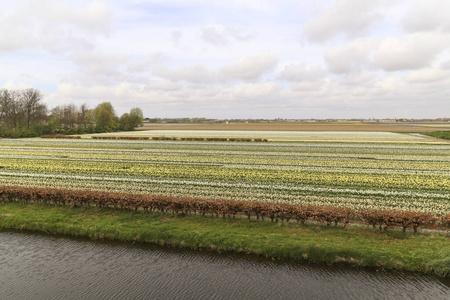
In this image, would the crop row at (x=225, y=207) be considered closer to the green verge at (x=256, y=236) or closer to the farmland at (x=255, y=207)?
the farmland at (x=255, y=207)

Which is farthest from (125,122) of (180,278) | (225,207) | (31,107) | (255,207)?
(180,278)

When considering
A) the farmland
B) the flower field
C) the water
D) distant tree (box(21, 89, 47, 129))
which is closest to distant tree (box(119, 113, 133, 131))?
distant tree (box(21, 89, 47, 129))

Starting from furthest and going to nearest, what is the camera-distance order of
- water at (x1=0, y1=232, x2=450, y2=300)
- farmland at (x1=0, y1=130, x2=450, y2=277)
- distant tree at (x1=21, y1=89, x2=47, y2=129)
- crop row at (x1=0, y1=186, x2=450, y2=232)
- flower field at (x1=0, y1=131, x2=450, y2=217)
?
distant tree at (x1=21, y1=89, x2=47, y2=129)
flower field at (x1=0, y1=131, x2=450, y2=217)
crop row at (x1=0, y1=186, x2=450, y2=232)
farmland at (x1=0, y1=130, x2=450, y2=277)
water at (x1=0, y1=232, x2=450, y2=300)

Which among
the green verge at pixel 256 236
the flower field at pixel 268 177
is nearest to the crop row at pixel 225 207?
the green verge at pixel 256 236

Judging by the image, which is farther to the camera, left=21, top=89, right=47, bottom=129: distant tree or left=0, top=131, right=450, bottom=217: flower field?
left=21, top=89, right=47, bottom=129: distant tree

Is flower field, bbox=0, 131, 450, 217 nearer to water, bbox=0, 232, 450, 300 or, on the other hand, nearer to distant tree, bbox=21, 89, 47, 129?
water, bbox=0, 232, 450, 300
